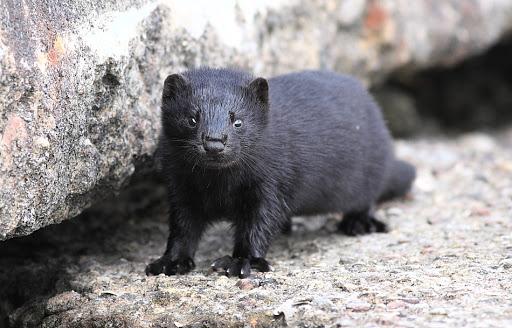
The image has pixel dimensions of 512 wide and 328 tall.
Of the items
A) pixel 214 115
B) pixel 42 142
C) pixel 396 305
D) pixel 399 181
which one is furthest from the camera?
pixel 399 181

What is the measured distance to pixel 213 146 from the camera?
4.25 meters

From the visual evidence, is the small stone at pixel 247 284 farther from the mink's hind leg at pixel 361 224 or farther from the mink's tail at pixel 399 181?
the mink's tail at pixel 399 181

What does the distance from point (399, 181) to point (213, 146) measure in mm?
2798

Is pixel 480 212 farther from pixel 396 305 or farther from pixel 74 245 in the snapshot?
pixel 74 245

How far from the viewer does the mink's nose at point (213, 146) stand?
14.0ft

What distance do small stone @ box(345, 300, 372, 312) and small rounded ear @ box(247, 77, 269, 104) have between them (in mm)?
1606

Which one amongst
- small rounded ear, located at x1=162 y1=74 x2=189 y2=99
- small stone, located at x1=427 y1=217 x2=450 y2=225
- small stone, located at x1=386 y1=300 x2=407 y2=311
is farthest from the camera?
small stone, located at x1=427 y1=217 x2=450 y2=225

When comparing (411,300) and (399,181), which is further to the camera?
(399,181)

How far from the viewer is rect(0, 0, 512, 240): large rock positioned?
3693 mm

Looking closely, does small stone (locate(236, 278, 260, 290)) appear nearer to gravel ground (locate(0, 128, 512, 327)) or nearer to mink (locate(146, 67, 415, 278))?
gravel ground (locate(0, 128, 512, 327))

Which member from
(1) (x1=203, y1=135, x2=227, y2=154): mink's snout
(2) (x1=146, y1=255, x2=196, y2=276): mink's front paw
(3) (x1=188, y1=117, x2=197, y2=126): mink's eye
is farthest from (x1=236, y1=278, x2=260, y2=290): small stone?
(3) (x1=188, y1=117, x2=197, y2=126): mink's eye

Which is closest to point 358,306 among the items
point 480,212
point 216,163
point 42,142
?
point 216,163

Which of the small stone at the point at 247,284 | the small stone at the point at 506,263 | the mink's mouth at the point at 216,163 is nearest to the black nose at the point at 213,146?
the mink's mouth at the point at 216,163

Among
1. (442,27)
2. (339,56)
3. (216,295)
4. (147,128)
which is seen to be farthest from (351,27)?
(216,295)
